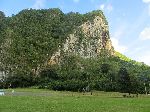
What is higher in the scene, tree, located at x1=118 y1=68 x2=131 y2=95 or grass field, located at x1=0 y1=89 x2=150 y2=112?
tree, located at x1=118 y1=68 x2=131 y2=95

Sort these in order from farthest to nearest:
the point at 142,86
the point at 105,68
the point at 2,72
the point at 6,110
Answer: the point at 2,72 < the point at 105,68 < the point at 142,86 < the point at 6,110

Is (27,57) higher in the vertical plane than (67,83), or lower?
higher

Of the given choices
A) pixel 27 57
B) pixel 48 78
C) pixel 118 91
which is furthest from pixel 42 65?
pixel 118 91

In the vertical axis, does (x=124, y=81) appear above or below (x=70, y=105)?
above

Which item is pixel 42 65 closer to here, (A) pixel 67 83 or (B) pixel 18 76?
(B) pixel 18 76

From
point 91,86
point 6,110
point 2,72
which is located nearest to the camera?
point 6,110

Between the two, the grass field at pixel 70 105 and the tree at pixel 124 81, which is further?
the tree at pixel 124 81

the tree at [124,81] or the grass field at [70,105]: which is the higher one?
the tree at [124,81]

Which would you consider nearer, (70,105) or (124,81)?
(70,105)

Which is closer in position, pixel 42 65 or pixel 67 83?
pixel 67 83

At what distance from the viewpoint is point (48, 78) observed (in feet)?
586

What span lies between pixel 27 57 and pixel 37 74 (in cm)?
1201

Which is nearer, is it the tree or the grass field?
the grass field

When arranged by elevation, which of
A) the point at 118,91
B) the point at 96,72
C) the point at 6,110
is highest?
the point at 96,72
